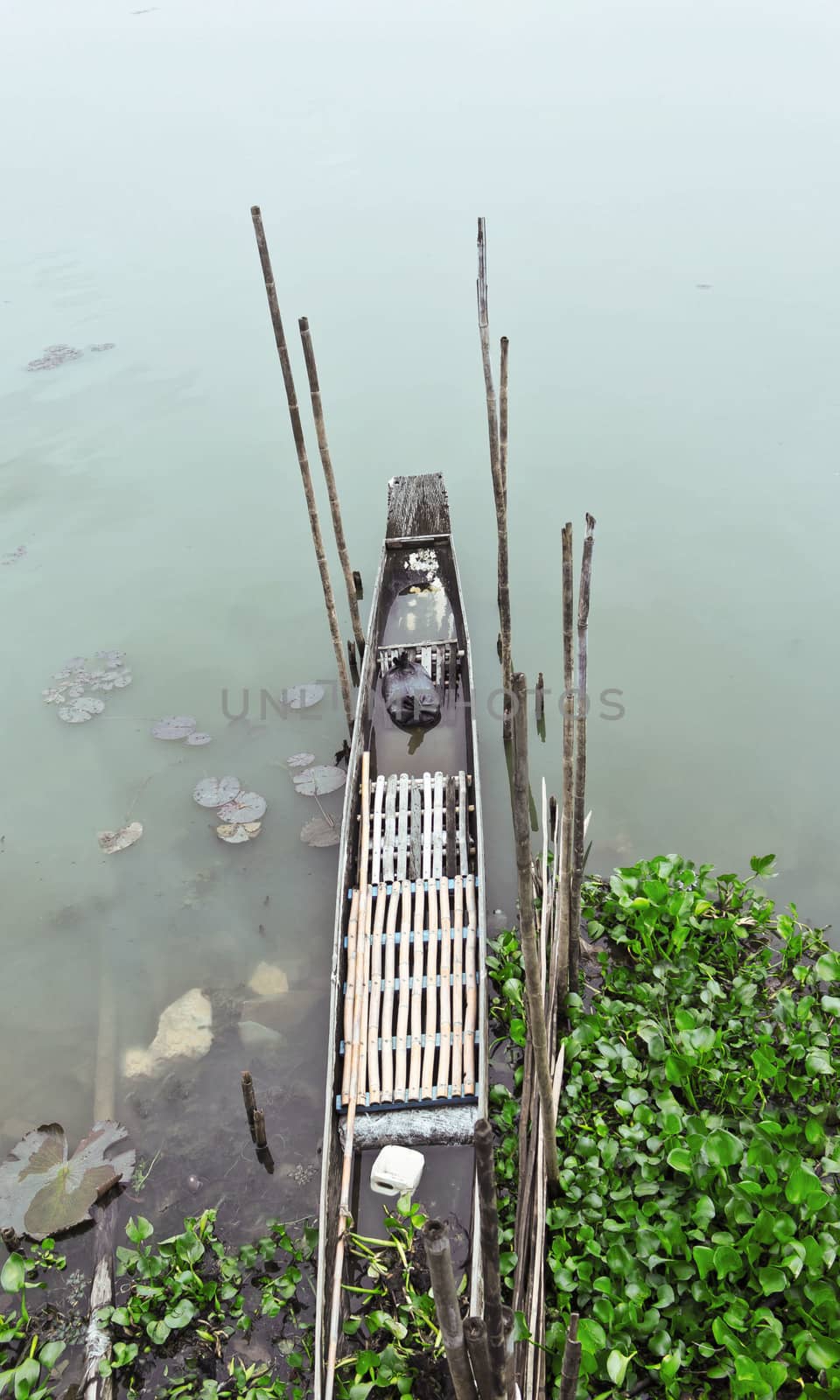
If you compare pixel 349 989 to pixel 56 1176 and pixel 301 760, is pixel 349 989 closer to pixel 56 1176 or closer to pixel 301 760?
pixel 56 1176

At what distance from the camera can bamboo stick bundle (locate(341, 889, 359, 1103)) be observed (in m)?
4.49

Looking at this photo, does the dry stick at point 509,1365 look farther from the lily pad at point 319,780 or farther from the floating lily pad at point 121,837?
the floating lily pad at point 121,837

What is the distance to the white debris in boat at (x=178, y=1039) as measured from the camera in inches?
214

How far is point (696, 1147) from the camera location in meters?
3.86

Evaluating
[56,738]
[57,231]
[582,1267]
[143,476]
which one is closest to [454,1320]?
[582,1267]

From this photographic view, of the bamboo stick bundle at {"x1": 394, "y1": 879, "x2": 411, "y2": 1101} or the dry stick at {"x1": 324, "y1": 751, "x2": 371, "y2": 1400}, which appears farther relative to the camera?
the bamboo stick bundle at {"x1": 394, "y1": 879, "x2": 411, "y2": 1101}

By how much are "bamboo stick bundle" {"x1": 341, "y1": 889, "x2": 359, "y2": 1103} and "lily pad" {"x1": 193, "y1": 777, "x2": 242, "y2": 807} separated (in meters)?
1.97

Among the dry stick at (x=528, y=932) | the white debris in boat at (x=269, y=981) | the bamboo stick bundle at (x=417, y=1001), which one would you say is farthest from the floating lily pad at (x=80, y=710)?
the dry stick at (x=528, y=932)

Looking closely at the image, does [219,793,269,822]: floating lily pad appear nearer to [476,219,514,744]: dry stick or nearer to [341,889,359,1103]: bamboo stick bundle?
[341,889,359,1103]: bamboo stick bundle

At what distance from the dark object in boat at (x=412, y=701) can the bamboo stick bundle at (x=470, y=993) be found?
5.17ft

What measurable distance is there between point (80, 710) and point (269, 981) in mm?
3317

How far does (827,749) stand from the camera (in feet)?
22.8

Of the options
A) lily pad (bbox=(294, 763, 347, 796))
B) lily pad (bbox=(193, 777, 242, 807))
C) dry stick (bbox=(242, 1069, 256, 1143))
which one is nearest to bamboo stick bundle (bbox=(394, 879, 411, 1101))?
dry stick (bbox=(242, 1069, 256, 1143))

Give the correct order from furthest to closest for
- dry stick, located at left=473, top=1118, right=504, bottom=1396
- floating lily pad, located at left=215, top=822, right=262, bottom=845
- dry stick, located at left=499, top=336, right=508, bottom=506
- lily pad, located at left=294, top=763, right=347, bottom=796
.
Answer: lily pad, located at left=294, top=763, right=347, bottom=796 < floating lily pad, located at left=215, top=822, right=262, bottom=845 < dry stick, located at left=499, top=336, right=508, bottom=506 < dry stick, located at left=473, top=1118, right=504, bottom=1396
